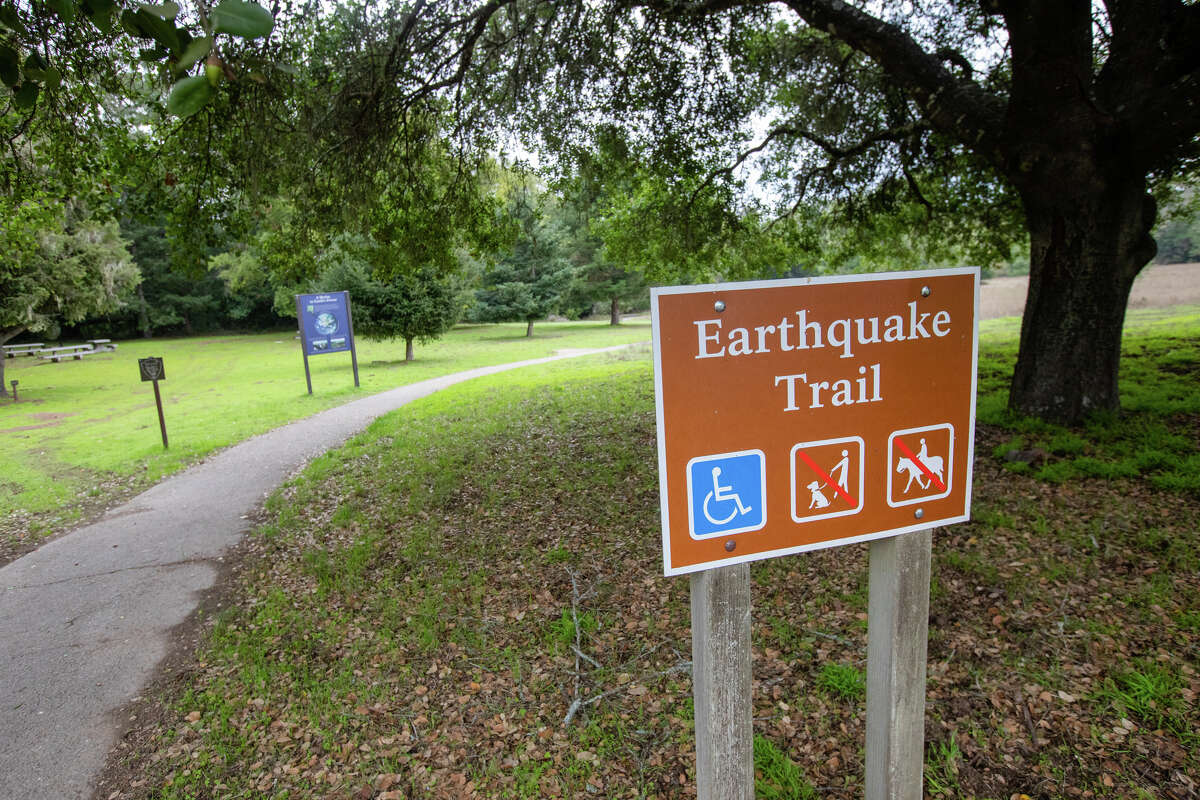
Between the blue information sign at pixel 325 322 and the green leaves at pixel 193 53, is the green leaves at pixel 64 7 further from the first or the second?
the blue information sign at pixel 325 322

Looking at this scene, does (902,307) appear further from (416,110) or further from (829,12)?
(416,110)

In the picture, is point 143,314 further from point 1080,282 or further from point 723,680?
point 723,680

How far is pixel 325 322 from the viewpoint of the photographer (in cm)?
1684

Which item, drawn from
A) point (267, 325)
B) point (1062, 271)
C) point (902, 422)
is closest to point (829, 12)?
point (1062, 271)

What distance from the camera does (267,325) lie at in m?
49.0

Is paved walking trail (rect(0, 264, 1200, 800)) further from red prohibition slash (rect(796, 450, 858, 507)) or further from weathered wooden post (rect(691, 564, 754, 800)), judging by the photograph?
red prohibition slash (rect(796, 450, 858, 507))

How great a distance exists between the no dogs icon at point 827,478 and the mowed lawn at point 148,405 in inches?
341

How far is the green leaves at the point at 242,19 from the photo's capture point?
1.01m

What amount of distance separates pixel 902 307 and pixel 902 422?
1.06 ft

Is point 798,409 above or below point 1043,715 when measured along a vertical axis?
above

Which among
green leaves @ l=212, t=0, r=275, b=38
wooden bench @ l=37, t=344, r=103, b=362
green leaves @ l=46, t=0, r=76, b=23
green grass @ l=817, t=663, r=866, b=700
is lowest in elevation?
green grass @ l=817, t=663, r=866, b=700

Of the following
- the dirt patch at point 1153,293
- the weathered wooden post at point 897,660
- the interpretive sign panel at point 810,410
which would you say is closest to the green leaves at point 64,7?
the interpretive sign panel at point 810,410

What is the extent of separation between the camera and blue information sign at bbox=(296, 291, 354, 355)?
53.7ft

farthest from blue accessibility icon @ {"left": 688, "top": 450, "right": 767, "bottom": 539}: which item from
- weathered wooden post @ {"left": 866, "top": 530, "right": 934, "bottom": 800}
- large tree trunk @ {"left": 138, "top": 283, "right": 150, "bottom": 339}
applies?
large tree trunk @ {"left": 138, "top": 283, "right": 150, "bottom": 339}
